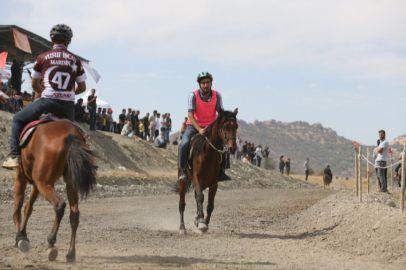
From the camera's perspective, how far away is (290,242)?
12078 millimetres

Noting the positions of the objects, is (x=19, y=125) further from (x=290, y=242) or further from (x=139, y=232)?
(x=290, y=242)

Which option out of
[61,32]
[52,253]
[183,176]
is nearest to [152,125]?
[183,176]

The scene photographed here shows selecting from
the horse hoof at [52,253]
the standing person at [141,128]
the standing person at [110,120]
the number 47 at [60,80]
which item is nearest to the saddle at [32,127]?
the number 47 at [60,80]

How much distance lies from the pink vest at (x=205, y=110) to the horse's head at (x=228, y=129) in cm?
78

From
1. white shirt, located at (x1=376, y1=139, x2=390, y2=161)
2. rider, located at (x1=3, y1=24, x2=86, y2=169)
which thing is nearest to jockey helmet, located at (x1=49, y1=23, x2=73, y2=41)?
rider, located at (x1=3, y1=24, x2=86, y2=169)

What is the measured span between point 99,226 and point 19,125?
16.9 feet

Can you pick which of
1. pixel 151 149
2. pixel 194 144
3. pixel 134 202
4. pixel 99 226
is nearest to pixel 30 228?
pixel 99 226

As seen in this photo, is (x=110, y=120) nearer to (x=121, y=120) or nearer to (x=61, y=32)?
(x=121, y=120)

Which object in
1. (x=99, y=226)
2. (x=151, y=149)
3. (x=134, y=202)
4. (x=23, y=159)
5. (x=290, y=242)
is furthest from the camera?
(x=151, y=149)

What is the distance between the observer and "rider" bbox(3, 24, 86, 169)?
30.9 ft

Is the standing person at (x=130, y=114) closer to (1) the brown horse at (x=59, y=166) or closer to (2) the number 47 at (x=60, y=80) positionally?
(2) the number 47 at (x=60, y=80)

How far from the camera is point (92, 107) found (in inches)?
1391

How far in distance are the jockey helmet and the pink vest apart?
13.4 feet

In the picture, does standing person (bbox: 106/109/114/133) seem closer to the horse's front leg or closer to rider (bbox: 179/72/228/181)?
rider (bbox: 179/72/228/181)
